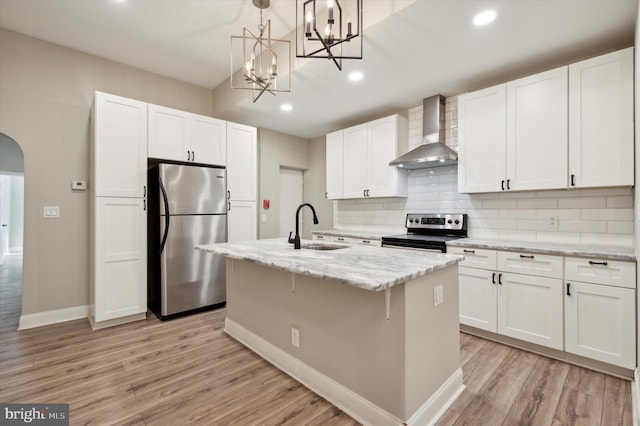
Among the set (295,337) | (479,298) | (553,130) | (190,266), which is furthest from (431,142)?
(190,266)

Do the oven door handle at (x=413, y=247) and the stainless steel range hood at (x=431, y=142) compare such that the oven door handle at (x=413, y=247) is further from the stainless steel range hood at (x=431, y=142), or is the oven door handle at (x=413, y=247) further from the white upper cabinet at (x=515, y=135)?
the stainless steel range hood at (x=431, y=142)

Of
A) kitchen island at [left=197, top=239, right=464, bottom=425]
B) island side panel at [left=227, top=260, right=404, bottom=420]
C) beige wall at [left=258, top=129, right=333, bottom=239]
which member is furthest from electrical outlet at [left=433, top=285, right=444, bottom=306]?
beige wall at [left=258, top=129, right=333, bottom=239]

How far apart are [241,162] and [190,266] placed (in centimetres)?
151

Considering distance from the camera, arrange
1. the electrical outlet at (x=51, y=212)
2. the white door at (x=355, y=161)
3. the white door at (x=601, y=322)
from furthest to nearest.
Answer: the white door at (x=355, y=161)
the electrical outlet at (x=51, y=212)
the white door at (x=601, y=322)

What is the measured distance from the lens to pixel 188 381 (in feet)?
6.76

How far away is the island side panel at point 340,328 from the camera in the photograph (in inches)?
59.7

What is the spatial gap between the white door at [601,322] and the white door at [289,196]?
4.02m

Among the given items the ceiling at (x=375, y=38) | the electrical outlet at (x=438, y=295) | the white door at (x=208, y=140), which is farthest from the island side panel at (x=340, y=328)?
the ceiling at (x=375, y=38)

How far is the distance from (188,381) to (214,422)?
0.52m

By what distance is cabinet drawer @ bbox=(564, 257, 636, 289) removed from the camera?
2033 millimetres

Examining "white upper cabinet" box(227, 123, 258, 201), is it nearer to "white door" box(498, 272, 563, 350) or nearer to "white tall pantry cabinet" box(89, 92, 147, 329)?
"white tall pantry cabinet" box(89, 92, 147, 329)

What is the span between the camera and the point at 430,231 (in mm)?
3646

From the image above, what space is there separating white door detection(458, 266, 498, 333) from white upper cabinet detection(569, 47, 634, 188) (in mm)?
1078

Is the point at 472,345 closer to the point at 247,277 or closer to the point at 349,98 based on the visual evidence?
the point at 247,277
